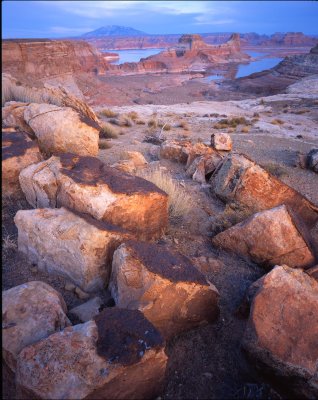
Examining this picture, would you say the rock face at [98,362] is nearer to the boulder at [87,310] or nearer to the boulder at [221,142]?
the boulder at [87,310]

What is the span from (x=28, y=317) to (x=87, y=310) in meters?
0.45

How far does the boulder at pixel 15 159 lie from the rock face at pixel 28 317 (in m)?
1.78

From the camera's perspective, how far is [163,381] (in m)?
2.08

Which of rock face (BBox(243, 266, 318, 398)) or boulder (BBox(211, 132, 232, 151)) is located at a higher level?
boulder (BBox(211, 132, 232, 151))

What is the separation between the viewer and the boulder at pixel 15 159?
3.60m

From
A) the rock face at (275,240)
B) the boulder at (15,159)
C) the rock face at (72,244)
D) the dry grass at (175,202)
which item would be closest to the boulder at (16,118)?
the boulder at (15,159)

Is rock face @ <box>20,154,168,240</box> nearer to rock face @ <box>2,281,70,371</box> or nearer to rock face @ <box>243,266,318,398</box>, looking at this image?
rock face @ <box>2,281,70,371</box>

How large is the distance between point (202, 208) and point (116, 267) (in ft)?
7.74

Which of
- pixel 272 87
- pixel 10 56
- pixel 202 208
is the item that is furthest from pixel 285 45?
pixel 202 208

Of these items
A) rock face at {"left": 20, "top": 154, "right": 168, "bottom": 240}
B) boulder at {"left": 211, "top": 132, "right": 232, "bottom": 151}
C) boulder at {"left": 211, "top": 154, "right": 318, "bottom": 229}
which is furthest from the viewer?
boulder at {"left": 211, "top": 132, "right": 232, "bottom": 151}

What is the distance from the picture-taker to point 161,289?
2.35 m

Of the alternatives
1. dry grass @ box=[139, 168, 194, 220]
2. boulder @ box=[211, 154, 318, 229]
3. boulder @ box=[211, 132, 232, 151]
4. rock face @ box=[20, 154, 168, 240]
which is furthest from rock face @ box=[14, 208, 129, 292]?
A: boulder @ box=[211, 132, 232, 151]

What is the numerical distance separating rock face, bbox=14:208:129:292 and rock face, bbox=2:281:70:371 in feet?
1.18

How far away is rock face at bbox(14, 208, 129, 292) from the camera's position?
8.48 feet
